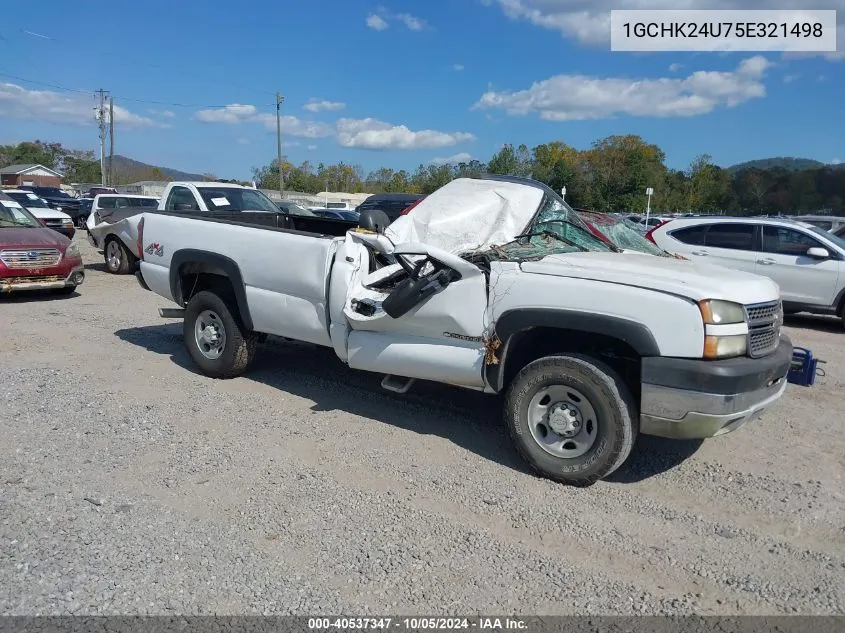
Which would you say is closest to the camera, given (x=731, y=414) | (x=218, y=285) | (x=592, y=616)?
(x=592, y=616)

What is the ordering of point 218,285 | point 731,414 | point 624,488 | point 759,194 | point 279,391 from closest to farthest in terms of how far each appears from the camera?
point 731,414 → point 624,488 → point 279,391 → point 218,285 → point 759,194

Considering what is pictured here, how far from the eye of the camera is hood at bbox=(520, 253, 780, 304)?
160 inches

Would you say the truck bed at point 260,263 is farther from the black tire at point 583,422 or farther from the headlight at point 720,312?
the headlight at point 720,312

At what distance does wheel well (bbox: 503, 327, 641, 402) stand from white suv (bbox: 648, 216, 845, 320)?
7187 millimetres

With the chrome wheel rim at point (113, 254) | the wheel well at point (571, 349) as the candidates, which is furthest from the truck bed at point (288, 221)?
the chrome wheel rim at point (113, 254)

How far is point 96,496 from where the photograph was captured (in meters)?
4.13

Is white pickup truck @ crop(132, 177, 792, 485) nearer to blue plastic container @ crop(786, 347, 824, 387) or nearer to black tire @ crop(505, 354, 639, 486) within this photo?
black tire @ crop(505, 354, 639, 486)

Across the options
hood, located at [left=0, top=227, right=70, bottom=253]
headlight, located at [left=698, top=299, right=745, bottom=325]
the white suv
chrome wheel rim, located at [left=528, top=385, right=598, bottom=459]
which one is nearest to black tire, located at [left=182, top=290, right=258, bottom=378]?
chrome wheel rim, located at [left=528, top=385, right=598, bottom=459]

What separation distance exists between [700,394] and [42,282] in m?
10.6

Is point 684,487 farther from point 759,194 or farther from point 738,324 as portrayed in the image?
point 759,194

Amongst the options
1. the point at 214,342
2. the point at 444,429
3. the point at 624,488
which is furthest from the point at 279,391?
the point at 624,488

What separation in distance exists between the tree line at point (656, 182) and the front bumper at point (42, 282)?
94.2 ft

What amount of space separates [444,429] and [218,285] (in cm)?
284

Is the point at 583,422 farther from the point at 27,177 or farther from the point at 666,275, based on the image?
the point at 27,177
